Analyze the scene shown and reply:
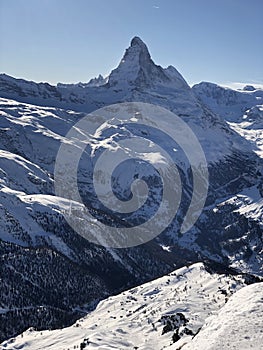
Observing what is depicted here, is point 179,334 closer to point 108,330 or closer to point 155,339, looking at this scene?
point 155,339

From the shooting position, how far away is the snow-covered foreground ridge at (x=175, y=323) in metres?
92.2

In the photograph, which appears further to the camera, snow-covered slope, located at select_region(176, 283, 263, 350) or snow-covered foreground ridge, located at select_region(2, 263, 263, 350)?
snow-covered foreground ridge, located at select_region(2, 263, 263, 350)

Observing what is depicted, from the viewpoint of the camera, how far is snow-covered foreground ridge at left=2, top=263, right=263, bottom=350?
302 feet

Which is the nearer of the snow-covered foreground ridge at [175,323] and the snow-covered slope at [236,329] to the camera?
the snow-covered slope at [236,329]

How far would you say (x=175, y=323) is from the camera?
505ft

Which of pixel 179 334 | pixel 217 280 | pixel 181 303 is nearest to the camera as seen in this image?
pixel 179 334

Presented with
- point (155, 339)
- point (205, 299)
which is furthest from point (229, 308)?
point (205, 299)

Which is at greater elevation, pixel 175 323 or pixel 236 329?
pixel 236 329

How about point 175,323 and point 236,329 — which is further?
point 175,323

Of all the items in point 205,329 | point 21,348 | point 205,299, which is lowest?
point 21,348

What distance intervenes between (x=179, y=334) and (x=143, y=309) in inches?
1956

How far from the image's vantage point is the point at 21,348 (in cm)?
16788

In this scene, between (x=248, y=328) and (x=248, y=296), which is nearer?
(x=248, y=328)

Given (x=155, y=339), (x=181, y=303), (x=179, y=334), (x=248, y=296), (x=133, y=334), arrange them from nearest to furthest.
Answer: (x=248, y=296) < (x=179, y=334) < (x=155, y=339) < (x=133, y=334) < (x=181, y=303)
